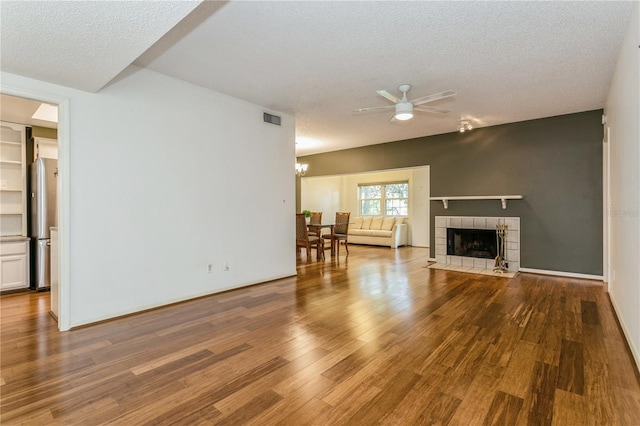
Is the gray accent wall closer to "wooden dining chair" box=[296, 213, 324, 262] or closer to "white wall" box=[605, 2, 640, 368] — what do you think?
"white wall" box=[605, 2, 640, 368]

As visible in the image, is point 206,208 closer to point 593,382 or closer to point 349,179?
point 593,382

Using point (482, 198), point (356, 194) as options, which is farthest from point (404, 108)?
point (356, 194)

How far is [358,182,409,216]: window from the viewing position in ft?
33.5

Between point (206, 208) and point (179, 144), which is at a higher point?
point (179, 144)

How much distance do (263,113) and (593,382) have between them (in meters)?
4.63

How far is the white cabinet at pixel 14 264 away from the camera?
4.26 metres

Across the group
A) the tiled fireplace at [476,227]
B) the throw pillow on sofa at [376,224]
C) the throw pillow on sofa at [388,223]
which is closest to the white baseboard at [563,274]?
the tiled fireplace at [476,227]

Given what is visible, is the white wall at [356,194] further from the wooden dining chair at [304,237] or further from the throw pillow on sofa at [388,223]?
the wooden dining chair at [304,237]

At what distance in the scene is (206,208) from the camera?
13.6 ft

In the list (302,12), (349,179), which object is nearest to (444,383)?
(302,12)

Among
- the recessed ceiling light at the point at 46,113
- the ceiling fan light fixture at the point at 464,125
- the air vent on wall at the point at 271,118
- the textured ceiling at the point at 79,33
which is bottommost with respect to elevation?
the textured ceiling at the point at 79,33

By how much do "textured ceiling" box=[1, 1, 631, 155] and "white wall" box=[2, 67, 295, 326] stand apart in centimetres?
27

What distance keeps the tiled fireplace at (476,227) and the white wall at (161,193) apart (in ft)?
11.4

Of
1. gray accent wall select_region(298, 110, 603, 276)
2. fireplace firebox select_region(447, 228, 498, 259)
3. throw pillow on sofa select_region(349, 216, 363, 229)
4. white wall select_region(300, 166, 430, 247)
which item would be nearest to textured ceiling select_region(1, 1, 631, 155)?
gray accent wall select_region(298, 110, 603, 276)
